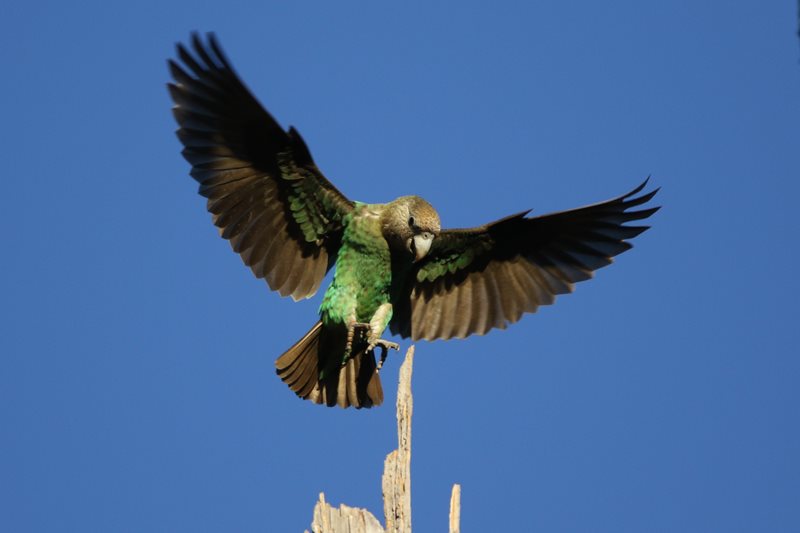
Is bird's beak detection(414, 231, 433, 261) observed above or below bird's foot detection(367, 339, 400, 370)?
above

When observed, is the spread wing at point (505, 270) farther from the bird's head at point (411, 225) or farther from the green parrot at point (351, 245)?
the bird's head at point (411, 225)

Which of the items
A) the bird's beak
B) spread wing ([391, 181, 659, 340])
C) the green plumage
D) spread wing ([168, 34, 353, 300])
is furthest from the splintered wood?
spread wing ([391, 181, 659, 340])

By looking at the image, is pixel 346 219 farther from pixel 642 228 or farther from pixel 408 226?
pixel 642 228

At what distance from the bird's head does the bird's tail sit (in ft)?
2.88

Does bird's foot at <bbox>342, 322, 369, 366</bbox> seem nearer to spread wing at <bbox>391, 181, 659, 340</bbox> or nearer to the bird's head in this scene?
the bird's head

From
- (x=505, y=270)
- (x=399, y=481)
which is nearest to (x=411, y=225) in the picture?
(x=505, y=270)

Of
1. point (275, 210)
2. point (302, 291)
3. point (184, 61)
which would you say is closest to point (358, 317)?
point (302, 291)

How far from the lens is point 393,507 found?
559cm

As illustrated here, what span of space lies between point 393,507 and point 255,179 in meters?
3.13

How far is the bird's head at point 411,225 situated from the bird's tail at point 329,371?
88 cm

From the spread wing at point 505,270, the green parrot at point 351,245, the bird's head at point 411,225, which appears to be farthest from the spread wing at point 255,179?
the spread wing at point 505,270

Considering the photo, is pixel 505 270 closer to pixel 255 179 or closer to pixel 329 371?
pixel 329 371

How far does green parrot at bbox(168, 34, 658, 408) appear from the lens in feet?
24.2

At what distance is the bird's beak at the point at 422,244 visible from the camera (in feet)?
25.3
